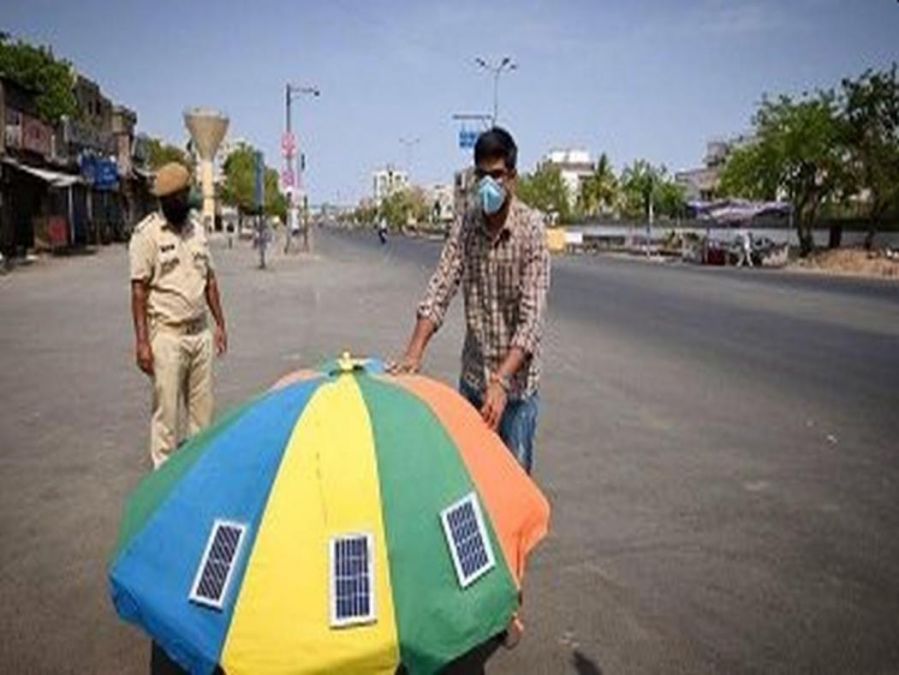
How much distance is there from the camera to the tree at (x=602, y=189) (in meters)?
109

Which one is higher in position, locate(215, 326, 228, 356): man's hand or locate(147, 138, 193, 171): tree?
locate(147, 138, 193, 171): tree

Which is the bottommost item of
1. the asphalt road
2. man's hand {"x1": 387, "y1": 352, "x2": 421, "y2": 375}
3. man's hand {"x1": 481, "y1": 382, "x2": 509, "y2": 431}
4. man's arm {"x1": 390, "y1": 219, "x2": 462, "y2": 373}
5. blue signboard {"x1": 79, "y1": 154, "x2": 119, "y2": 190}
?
the asphalt road

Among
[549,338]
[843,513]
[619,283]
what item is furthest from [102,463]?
[619,283]

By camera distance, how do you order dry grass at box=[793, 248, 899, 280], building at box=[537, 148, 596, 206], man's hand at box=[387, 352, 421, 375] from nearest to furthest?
man's hand at box=[387, 352, 421, 375] → dry grass at box=[793, 248, 899, 280] → building at box=[537, 148, 596, 206]

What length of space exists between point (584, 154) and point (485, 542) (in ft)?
647

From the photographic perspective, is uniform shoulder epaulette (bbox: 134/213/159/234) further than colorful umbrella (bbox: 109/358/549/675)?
Yes

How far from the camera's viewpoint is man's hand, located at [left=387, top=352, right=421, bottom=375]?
11.7ft

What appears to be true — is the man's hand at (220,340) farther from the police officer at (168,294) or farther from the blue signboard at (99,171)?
the blue signboard at (99,171)

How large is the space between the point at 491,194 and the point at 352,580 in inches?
67.4

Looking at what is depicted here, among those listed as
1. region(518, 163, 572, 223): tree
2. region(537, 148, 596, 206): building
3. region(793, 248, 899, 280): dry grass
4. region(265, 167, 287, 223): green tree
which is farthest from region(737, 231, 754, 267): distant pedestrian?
region(537, 148, 596, 206): building

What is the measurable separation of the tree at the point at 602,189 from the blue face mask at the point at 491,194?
106 meters

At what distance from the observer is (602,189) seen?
4274 inches

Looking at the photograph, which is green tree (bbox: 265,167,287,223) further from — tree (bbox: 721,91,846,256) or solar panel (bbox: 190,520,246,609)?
solar panel (bbox: 190,520,246,609)

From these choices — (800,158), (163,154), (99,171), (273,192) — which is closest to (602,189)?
(273,192)
